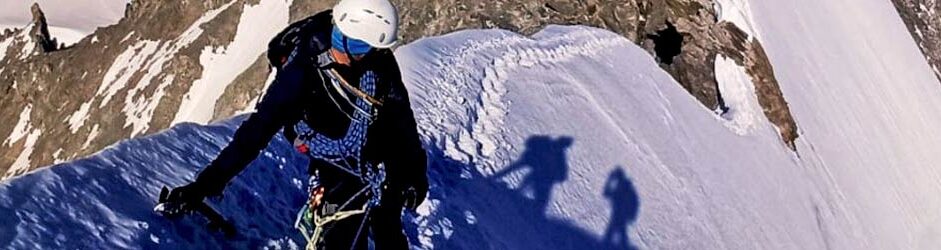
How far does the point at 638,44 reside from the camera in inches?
1133

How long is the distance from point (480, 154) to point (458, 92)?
79.5 inches

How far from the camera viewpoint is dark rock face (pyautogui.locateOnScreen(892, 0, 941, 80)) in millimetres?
53188

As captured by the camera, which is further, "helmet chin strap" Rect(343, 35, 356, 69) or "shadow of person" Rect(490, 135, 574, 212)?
"shadow of person" Rect(490, 135, 574, 212)

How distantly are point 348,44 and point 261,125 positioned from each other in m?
0.75

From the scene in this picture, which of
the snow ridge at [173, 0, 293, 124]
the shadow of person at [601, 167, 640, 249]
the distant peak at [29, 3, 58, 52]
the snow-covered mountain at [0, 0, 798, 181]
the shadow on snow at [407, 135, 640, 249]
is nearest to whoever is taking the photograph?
the shadow on snow at [407, 135, 640, 249]

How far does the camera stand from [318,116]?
7547 mm

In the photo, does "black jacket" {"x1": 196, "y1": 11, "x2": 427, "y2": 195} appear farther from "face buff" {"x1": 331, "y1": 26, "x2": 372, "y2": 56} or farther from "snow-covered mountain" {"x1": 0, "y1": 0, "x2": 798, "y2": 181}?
"snow-covered mountain" {"x1": 0, "y1": 0, "x2": 798, "y2": 181}

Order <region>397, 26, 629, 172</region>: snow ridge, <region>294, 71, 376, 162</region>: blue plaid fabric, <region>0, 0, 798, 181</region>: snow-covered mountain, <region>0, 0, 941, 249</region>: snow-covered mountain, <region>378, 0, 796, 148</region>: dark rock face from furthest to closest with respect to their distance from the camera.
A: <region>0, 0, 798, 181</region>: snow-covered mountain < <region>378, 0, 796, 148</region>: dark rock face < <region>397, 26, 629, 172</region>: snow ridge < <region>0, 0, 941, 249</region>: snow-covered mountain < <region>294, 71, 376, 162</region>: blue plaid fabric

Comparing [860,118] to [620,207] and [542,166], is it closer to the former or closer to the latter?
[620,207]

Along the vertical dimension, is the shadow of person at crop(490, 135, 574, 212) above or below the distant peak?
below

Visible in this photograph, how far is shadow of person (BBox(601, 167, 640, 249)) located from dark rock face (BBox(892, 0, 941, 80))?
39.8 meters

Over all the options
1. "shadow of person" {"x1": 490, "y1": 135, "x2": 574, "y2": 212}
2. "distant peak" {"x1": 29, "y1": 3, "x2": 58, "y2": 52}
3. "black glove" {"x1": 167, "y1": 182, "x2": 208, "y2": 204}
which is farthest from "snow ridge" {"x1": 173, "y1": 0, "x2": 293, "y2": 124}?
"black glove" {"x1": 167, "y1": 182, "x2": 208, "y2": 204}

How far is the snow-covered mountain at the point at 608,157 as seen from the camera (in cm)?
863


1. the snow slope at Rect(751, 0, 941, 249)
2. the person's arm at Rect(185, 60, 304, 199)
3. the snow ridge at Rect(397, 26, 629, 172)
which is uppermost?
→ the person's arm at Rect(185, 60, 304, 199)
